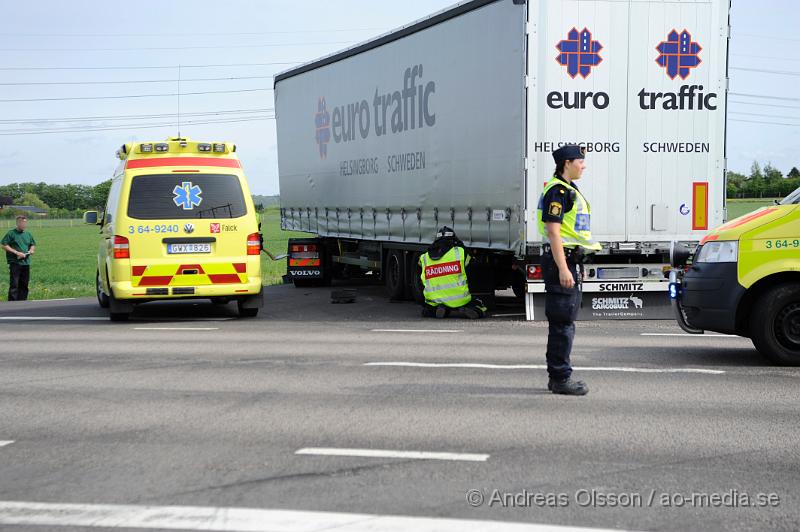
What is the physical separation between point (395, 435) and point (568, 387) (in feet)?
6.00

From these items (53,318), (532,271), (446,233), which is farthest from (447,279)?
(53,318)

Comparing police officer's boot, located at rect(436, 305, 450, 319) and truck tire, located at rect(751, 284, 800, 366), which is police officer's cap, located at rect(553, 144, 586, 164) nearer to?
truck tire, located at rect(751, 284, 800, 366)

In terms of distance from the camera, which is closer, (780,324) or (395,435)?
(395,435)

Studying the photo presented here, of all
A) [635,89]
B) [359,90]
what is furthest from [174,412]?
[359,90]

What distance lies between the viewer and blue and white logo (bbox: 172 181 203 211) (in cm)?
1473

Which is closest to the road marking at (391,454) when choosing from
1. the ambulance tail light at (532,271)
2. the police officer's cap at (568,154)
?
the police officer's cap at (568,154)

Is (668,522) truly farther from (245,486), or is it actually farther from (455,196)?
(455,196)

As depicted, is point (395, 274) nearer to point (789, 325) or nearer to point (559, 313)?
point (789, 325)

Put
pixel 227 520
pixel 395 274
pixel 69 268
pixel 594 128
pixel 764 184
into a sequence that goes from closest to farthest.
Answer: pixel 227 520 → pixel 594 128 → pixel 395 274 → pixel 69 268 → pixel 764 184

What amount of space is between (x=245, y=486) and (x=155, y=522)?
696mm

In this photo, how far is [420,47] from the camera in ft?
53.7

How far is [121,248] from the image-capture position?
1435cm

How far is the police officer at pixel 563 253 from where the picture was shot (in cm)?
780

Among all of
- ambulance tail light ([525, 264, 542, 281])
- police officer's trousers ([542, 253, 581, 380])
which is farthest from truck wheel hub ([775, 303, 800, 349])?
ambulance tail light ([525, 264, 542, 281])
